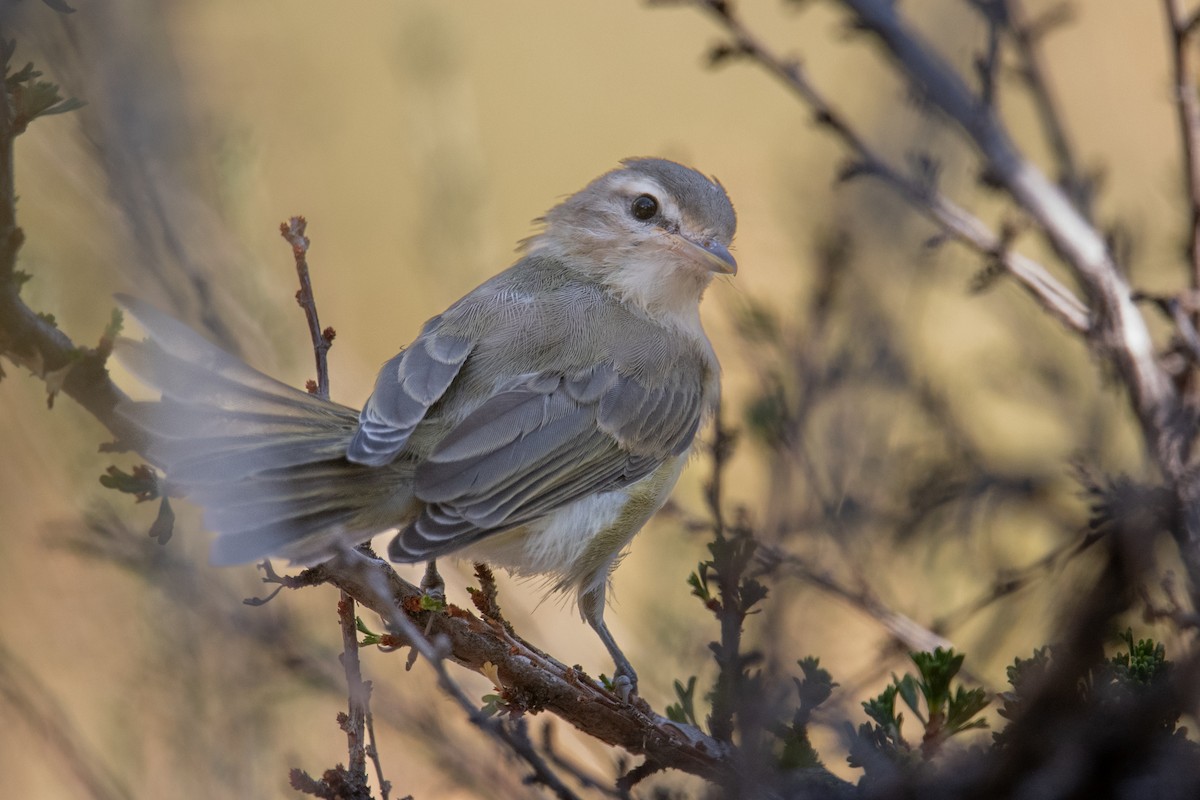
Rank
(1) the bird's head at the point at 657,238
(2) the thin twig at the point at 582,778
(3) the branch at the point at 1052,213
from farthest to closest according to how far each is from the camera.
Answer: (1) the bird's head at the point at 657,238 < (3) the branch at the point at 1052,213 < (2) the thin twig at the point at 582,778

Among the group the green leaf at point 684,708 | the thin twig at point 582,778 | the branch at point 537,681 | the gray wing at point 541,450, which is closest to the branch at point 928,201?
the gray wing at point 541,450

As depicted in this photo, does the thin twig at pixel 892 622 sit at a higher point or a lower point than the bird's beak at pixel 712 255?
lower

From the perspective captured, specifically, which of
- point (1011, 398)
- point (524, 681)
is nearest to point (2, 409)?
point (524, 681)

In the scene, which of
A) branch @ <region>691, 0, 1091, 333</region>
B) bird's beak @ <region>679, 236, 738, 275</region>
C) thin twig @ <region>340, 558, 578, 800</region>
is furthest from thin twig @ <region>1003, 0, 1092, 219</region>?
thin twig @ <region>340, 558, 578, 800</region>

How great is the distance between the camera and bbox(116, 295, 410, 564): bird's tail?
271 cm

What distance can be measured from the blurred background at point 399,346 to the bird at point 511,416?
0.28 meters

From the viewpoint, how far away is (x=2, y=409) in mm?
4977

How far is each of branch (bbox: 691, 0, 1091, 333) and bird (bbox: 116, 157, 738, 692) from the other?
0.97m

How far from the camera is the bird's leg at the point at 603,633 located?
3.66 meters

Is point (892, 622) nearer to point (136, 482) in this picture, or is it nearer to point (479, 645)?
point (479, 645)

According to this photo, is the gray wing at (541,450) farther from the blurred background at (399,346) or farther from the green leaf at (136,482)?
the green leaf at (136,482)

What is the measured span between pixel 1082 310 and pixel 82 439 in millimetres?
3386

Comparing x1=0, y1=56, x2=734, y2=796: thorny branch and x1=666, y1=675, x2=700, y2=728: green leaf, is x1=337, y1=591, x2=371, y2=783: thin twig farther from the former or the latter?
x1=666, y1=675, x2=700, y2=728: green leaf

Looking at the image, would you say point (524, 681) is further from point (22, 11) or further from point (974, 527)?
point (22, 11)
